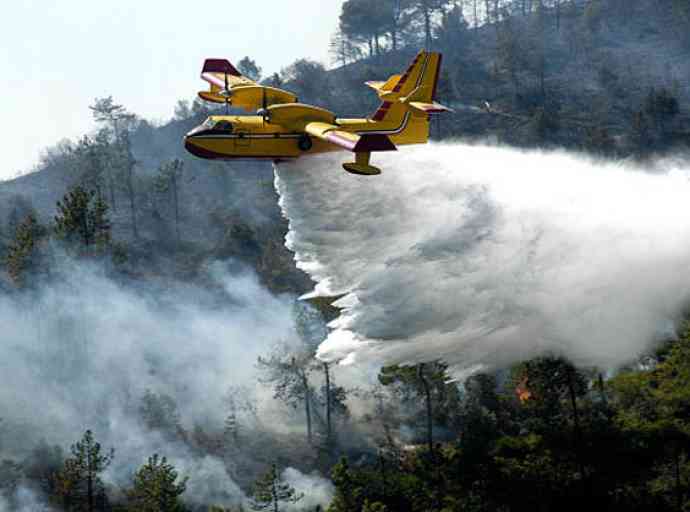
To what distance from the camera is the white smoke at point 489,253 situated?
3080cm

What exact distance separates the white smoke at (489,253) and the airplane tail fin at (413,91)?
5.32 ft

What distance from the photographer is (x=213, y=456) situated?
54781 millimetres

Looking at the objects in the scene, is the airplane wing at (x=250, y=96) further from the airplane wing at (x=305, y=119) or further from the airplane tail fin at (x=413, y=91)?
the airplane tail fin at (x=413, y=91)

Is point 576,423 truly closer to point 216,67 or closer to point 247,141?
point 247,141

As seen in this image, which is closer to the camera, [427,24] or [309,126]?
[309,126]

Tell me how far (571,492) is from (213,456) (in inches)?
824

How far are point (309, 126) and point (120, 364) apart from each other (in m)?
33.1

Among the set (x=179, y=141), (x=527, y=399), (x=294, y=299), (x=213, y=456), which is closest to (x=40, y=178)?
(x=179, y=141)

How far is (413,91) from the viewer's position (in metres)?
35.2

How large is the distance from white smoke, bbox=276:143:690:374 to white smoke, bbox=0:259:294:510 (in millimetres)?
24228

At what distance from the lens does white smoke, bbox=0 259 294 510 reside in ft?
177

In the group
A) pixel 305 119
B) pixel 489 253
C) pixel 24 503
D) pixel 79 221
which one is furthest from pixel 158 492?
pixel 79 221

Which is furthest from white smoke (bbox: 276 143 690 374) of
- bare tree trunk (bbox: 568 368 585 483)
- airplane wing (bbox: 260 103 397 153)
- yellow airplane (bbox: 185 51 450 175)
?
bare tree trunk (bbox: 568 368 585 483)

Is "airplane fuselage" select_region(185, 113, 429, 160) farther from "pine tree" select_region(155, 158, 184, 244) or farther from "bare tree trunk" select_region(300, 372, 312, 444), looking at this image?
"pine tree" select_region(155, 158, 184, 244)
